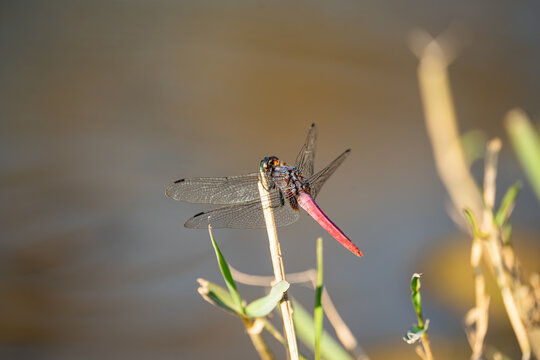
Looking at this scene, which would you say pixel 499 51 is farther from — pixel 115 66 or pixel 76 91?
pixel 76 91

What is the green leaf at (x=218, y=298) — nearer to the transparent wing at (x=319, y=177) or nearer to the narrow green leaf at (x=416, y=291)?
the narrow green leaf at (x=416, y=291)

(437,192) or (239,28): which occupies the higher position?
(239,28)

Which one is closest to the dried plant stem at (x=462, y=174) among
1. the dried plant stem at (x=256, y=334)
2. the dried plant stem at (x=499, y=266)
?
the dried plant stem at (x=499, y=266)

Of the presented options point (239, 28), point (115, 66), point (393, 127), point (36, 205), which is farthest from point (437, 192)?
point (36, 205)

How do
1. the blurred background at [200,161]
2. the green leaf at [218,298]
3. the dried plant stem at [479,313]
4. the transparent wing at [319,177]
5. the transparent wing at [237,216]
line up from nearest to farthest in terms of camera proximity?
the green leaf at [218,298]
the dried plant stem at [479,313]
the transparent wing at [237,216]
the transparent wing at [319,177]
the blurred background at [200,161]

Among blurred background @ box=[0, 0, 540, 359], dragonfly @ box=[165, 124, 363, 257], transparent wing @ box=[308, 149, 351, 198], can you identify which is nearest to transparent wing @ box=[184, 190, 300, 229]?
dragonfly @ box=[165, 124, 363, 257]

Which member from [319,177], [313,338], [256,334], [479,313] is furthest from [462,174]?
[256,334]
